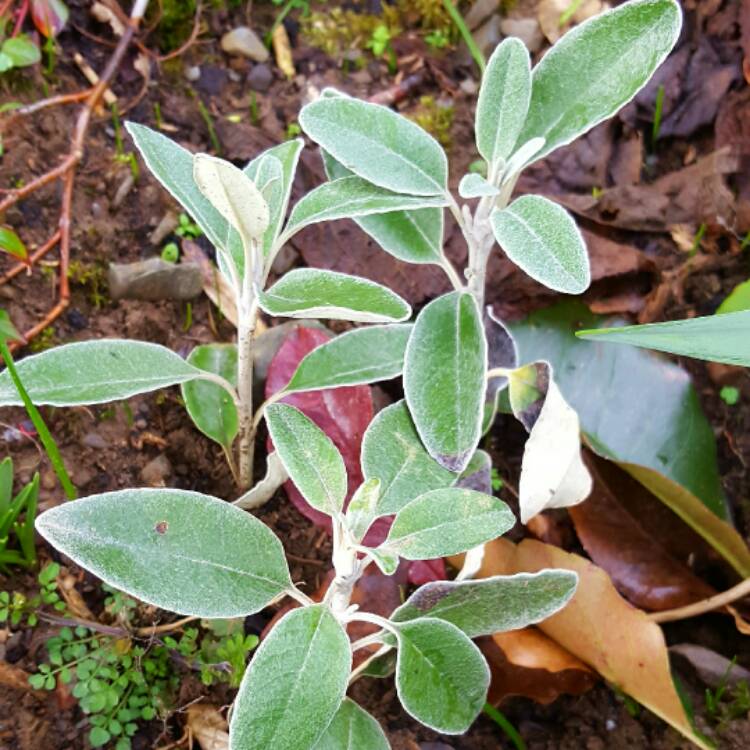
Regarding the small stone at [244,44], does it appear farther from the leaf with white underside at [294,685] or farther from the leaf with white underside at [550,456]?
the leaf with white underside at [294,685]

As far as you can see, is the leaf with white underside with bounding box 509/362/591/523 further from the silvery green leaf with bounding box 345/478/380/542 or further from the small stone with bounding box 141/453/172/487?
the small stone with bounding box 141/453/172/487

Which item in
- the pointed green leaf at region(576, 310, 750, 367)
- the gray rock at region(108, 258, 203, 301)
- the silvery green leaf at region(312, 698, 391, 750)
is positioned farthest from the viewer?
the gray rock at region(108, 258, 203, 301)

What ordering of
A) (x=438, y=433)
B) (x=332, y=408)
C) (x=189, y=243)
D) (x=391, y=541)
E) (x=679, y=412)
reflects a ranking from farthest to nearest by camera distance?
(x=189, y=243) → (x=679, y=412) → (x=332, y=408) → (x=438, y=433) → (x=391, y=541)

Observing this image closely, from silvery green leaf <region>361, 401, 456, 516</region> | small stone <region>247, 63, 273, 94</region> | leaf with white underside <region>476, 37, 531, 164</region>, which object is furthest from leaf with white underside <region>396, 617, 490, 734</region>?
small stone <region>247, 63, 273, 94</region>

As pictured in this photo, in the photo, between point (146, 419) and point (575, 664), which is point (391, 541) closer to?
point (575, 664)

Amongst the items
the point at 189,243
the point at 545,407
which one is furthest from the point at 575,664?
the point at 189,243

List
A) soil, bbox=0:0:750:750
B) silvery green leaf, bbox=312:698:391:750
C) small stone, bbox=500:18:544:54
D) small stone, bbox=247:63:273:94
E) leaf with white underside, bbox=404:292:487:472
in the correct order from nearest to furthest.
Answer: silvery green leaf, bbox=312:698:391:750
leaf with white underside, bbox=404:292:487:472
soil, bbox=0:0:750:750
small stone, bbox=247:63:273:94
small stone, bbox=500:18:544:54
